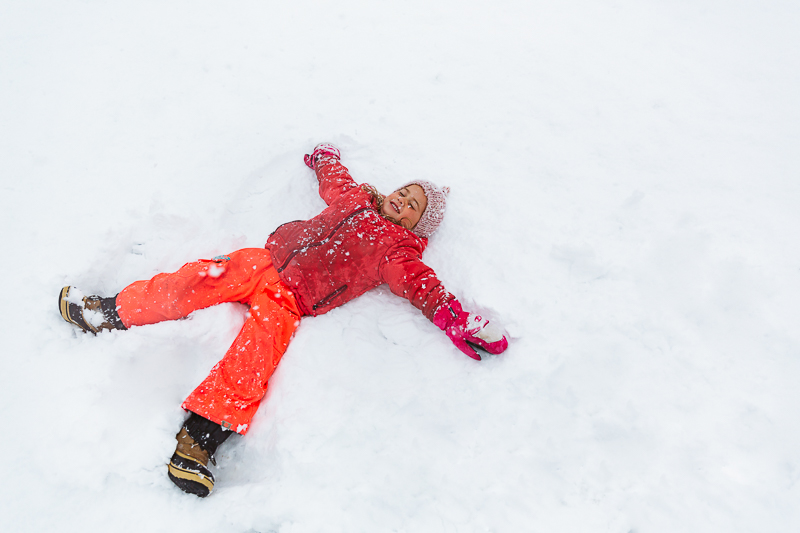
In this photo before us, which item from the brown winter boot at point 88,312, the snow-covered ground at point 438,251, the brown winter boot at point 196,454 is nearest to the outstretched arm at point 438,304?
the snow-covered ground at point 438,251

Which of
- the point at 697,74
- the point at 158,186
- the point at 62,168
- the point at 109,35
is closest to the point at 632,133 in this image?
the point at 697,74

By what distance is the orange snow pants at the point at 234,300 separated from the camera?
2.03 meters

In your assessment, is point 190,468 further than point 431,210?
No

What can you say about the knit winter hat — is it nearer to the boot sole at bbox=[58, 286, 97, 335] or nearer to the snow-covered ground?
the snow-covered ground

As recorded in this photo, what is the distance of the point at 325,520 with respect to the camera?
1707 mm

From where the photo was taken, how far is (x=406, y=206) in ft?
8.68

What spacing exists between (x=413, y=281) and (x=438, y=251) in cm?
46

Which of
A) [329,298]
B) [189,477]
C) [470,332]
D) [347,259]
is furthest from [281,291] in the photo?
[470,332]

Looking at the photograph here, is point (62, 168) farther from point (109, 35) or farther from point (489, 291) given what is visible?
point (489, 291)

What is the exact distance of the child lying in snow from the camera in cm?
203

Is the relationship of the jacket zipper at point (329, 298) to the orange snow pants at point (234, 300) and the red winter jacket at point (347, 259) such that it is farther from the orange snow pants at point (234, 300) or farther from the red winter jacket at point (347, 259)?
the orange snow pants at point (234, 300)

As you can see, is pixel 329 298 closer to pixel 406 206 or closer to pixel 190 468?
A: pixel 406 206

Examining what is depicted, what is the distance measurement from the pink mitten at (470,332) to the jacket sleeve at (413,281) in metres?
0.09

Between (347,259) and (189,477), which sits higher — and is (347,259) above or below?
above
